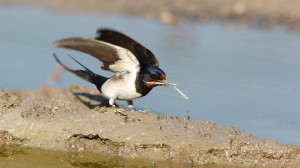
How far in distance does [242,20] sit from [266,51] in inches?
119

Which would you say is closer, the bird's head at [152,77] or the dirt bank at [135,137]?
the dirt bank at [135,137]

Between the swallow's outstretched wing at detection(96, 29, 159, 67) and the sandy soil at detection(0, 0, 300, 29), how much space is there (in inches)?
263

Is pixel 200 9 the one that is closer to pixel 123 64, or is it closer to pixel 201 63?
pixel 201 63

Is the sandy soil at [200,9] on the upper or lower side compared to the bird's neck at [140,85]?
upper

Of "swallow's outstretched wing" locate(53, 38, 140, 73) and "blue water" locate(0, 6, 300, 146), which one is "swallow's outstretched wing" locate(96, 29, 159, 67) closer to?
"swallow's outstretched wing" locate(53, 38, 140, 73)

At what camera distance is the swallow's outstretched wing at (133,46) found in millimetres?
6348

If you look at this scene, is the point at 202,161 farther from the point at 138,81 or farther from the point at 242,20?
the point at 242,20

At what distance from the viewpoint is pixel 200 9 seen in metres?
13.6

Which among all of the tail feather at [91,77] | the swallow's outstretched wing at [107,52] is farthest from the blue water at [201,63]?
the swallow's outstretched wing at [107,52]

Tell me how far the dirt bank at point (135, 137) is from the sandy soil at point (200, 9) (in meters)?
7.59

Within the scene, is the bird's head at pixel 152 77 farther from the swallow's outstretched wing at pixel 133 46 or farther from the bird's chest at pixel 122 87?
the swallow's outstretched wing at pixel 133 46

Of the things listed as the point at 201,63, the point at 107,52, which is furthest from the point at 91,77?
the point at 201,63

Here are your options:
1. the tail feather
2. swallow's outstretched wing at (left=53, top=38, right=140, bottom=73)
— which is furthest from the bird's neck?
the tail feather

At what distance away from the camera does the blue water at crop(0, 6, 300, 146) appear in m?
6.87
